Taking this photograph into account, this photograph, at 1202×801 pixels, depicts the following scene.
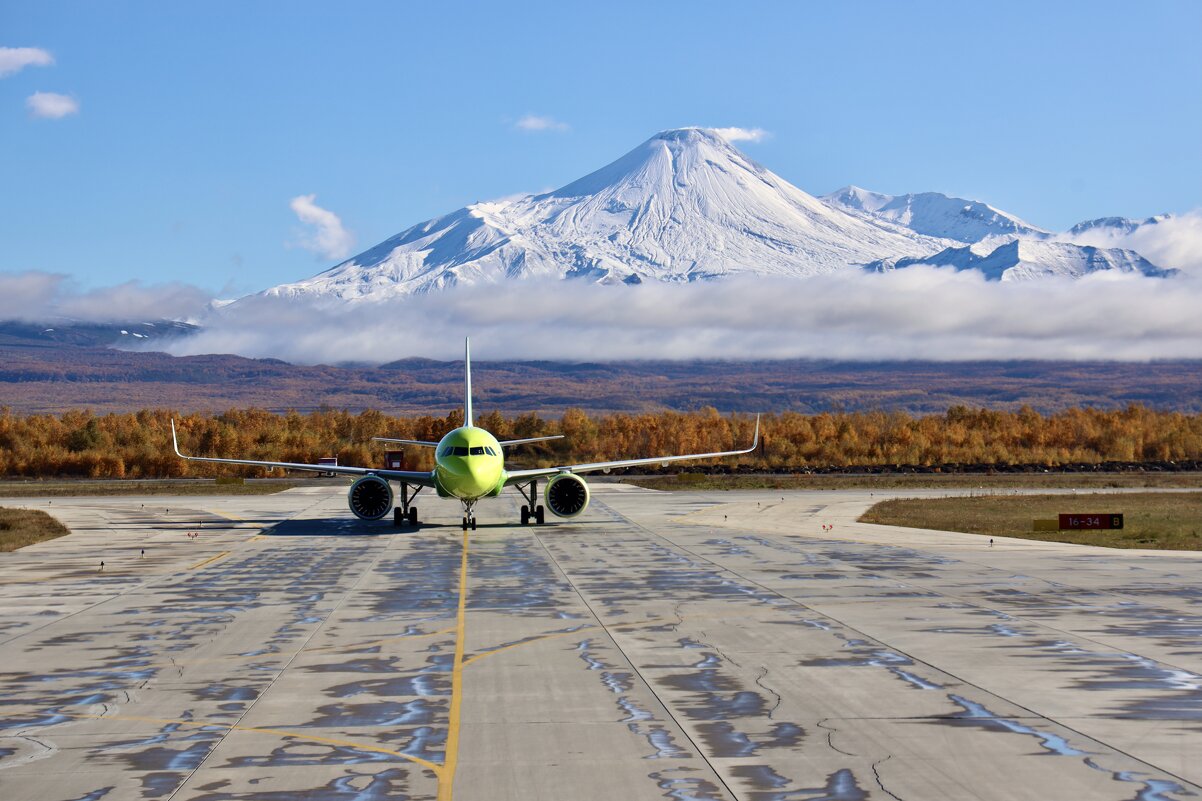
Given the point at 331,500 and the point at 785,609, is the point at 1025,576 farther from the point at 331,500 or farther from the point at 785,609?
the point at 331,500

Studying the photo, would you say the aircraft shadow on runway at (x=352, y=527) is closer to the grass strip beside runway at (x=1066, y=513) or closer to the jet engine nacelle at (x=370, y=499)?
the jet engine nacelle at (x=370, y=499)

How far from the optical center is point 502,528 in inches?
1955

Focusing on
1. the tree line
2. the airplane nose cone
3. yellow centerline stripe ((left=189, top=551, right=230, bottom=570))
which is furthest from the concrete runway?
the tree line

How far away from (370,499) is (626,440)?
4260 inches

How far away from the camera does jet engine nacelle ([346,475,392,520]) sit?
165ft

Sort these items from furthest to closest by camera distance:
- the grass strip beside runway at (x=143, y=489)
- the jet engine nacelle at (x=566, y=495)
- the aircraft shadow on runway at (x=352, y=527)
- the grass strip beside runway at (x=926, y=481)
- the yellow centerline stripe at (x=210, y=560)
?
the grass strip beside runway at (x=926, y=481) < the grass strip beside runway at (x=143, y=489) < the jet engine nacelle at (x=566, y=495) < the aircraft shadow on runway at (x=352, y=527) < the yellow centerline stripe at (x=210, y=560)

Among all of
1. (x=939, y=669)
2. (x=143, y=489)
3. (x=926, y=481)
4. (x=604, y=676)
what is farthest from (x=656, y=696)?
(x=926, y=481)

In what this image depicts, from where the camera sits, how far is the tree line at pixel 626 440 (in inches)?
4820

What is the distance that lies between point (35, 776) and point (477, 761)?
462 cm

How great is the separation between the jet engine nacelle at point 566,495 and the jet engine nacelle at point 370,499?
606 cm

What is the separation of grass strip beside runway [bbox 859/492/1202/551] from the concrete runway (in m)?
5.82

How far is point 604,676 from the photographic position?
19625 millimetres

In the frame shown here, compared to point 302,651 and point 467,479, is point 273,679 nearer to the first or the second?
point 302,651

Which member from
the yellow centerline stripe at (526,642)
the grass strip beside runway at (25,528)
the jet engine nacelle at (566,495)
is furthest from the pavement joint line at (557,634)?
the jet engine nacelle at (566,495)
